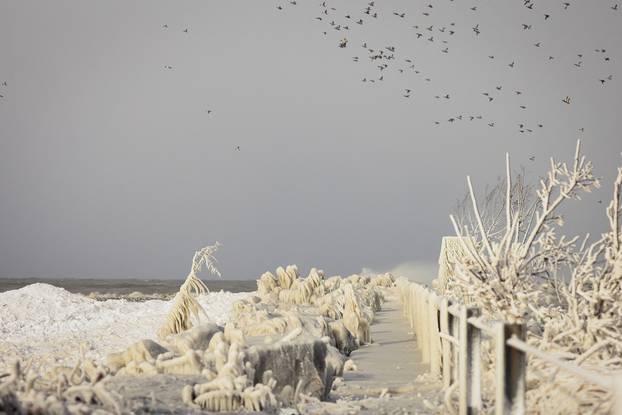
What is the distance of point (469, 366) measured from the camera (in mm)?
9914

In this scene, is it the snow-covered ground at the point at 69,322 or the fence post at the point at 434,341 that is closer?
the fence post at the point at 434,341

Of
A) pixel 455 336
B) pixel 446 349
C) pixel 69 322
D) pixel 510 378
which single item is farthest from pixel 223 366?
pixel 69 322

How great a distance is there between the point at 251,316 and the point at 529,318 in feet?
18.8

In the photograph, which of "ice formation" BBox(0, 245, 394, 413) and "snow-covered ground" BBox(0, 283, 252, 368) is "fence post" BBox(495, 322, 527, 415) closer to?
"ice formation" BBox(0, 245, 394, 413)

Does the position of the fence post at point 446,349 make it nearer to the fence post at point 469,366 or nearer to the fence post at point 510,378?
the fence post at point 469,366

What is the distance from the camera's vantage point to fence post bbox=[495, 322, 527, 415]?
795 centimetres

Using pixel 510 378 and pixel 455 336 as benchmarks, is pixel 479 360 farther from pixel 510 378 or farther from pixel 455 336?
pixel 455 336

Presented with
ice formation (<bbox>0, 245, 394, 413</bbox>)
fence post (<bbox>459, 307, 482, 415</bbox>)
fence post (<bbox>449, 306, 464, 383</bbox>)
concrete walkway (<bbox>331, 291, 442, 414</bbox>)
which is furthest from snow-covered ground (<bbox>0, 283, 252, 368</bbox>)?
fence post (<bbox>459, 307, 482, 415</bbox>)

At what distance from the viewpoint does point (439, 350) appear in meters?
14.6

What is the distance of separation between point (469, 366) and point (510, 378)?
76.2 inches

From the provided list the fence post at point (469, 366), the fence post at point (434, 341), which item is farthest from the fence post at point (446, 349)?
the fence post at point (469, 366)

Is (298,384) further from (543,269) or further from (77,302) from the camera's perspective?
(77,302)

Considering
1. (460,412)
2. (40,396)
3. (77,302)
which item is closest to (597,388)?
(460,412)

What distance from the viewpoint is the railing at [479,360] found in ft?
23.6
